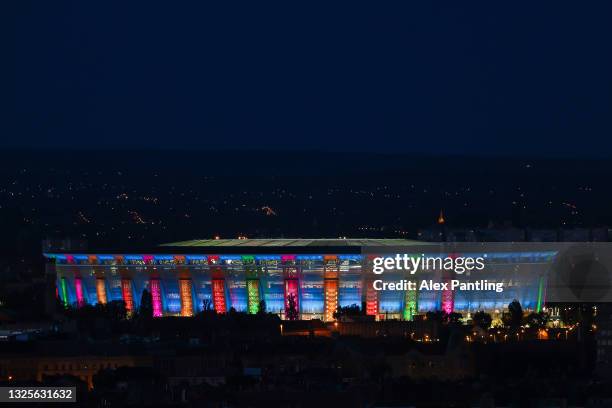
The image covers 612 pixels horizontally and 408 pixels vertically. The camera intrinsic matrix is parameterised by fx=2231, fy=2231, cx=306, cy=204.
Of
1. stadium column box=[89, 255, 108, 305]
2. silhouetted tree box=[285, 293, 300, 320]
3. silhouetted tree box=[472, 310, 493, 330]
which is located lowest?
silhouetted tree box=[472, 310, 493, 330]

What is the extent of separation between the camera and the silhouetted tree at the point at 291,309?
71.0 m

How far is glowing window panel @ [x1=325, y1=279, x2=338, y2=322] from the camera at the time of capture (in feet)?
240

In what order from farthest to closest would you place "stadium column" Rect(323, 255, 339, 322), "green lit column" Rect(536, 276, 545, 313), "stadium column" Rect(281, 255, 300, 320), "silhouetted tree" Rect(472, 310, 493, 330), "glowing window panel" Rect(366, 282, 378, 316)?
"green lit column" Rect(536, 276, 545, 313) → "stadium column" Rect(281, 255, 300, 320) → "stadium column" Rect(323, 255, 339, 322) → "glowing window panel" Rect(366, 282, 378, 316) → "silhouetted tree" Rect(472, 310, 493, 330)

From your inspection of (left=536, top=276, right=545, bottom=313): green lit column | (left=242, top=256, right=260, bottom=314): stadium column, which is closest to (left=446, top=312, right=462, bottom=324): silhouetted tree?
(left=536, top=276, right=545, bottom=313): green lit column

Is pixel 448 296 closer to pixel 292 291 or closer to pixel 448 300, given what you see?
pixel 448 300

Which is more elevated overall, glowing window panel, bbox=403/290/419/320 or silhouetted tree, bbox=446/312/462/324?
glowing window panel, bbox=403/290/419/320

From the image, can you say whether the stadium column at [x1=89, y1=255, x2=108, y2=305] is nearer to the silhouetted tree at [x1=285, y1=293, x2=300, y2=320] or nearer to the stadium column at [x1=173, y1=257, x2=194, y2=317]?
the stadium column at [x1=173, y1=257, x2=194, y2=317]

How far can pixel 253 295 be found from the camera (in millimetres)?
74938

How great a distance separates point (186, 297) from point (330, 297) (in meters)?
5.01

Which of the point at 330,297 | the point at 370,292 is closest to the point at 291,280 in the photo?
the point at 330,297

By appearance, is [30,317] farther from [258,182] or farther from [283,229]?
[258,182]

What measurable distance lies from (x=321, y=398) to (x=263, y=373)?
A: 8.77 metres

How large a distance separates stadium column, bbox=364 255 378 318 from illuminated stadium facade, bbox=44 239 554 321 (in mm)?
33

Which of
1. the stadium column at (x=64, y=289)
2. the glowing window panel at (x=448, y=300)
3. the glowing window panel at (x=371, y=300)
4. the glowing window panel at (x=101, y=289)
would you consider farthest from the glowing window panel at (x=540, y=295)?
the stadium column at (x=64, y=289)
